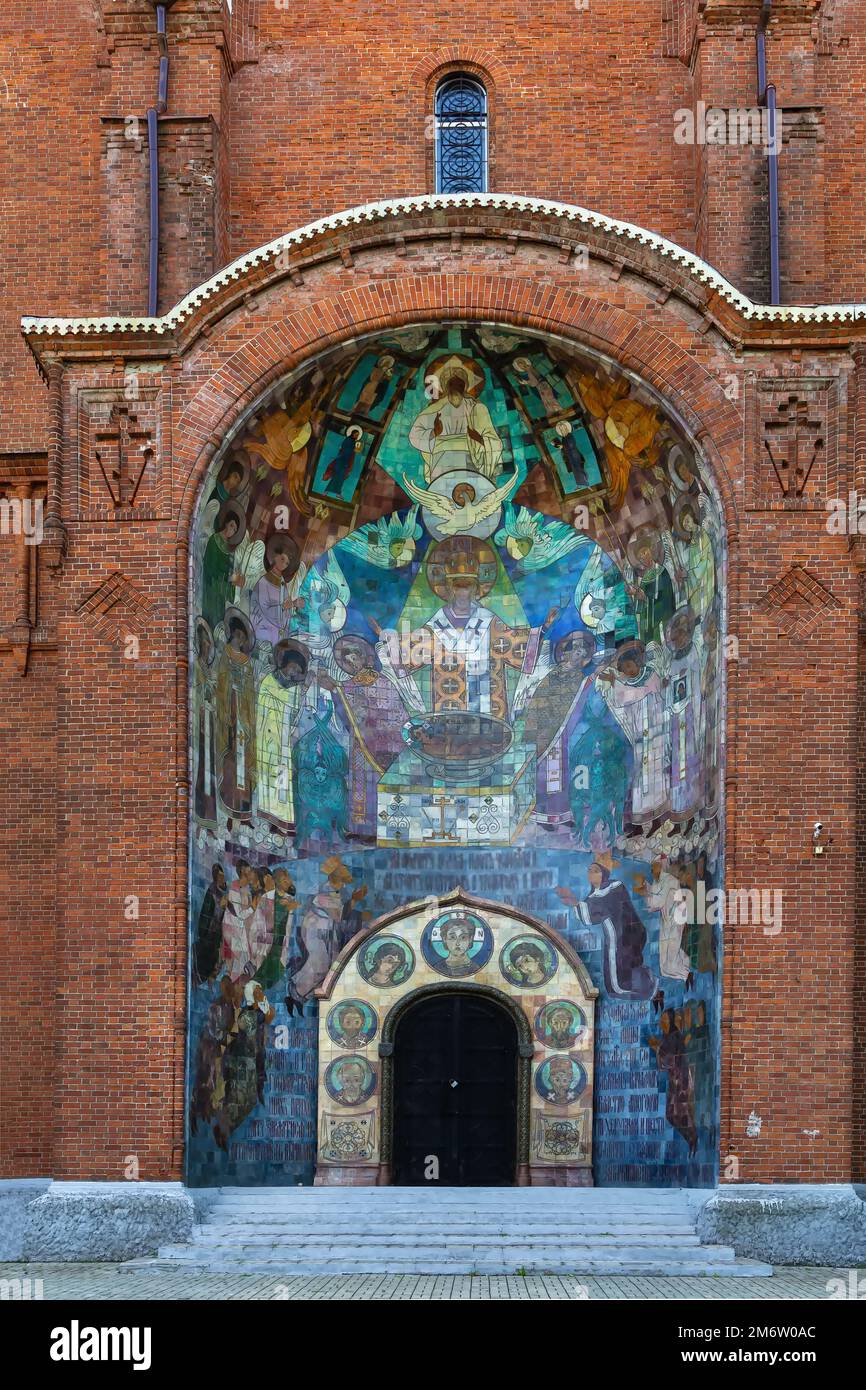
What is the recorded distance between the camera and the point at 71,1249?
17.0m

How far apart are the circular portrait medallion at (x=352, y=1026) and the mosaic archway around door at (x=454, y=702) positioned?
0.65 ft

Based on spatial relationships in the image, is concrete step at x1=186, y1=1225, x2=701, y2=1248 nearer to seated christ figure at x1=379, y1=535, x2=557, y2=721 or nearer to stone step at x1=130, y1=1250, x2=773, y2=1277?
stone step at x1=130, y1=1250, x2=773, y2=1277

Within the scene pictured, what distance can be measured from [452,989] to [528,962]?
2.57 ft

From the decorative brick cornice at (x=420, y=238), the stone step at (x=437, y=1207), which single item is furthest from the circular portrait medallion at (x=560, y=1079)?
the decorative brick cornice at (x=420, y=238)

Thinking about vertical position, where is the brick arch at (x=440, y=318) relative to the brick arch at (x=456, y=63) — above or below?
below

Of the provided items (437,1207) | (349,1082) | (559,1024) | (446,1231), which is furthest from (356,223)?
(446,1231)

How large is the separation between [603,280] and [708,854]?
5311 millimetres

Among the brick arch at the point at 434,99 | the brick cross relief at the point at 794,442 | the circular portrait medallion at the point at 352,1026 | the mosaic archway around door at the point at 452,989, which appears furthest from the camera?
the brick arch at the point at 434,99

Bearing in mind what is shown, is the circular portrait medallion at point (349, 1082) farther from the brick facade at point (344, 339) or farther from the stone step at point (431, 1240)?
the brick facade at point (344, 339)

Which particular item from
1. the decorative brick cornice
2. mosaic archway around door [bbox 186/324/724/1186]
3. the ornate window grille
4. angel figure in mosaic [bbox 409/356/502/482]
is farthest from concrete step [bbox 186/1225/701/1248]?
the ornate window grille

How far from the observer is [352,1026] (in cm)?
1969

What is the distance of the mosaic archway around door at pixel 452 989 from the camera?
63.6 ft

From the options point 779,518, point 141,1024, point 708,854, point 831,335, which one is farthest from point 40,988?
point 831,335

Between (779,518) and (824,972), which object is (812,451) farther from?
(824,972)
